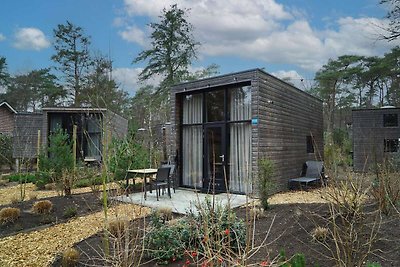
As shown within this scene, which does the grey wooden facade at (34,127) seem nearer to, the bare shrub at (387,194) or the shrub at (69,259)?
the shrub at (69,259)

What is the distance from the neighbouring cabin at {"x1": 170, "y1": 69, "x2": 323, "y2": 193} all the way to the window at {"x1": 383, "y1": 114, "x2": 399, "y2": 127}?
7889 mm

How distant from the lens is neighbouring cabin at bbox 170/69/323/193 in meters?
8.55

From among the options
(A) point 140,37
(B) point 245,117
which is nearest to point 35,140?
(A) point 140,37

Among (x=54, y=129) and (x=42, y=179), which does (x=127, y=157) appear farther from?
(x=54, y=129)

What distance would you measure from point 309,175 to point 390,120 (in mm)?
8464

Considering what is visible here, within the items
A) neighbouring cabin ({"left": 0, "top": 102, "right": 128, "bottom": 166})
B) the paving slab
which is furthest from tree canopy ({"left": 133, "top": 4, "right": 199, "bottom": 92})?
the paving slab

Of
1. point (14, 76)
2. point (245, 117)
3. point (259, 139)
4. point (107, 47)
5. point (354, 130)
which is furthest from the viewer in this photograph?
point (14, 76)

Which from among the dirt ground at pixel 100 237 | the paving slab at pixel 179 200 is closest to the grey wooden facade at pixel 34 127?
the paving slab at pixel 179 200

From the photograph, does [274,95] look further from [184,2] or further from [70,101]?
[70,101]

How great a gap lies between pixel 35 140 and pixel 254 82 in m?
14.5

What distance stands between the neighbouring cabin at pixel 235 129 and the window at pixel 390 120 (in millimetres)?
7889

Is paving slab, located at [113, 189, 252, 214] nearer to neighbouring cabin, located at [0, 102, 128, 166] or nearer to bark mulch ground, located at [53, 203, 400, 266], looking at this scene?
bark mulch ground, located at [53, 203, 400, 266]

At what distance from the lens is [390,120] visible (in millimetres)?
16172

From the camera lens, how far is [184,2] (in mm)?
18875
